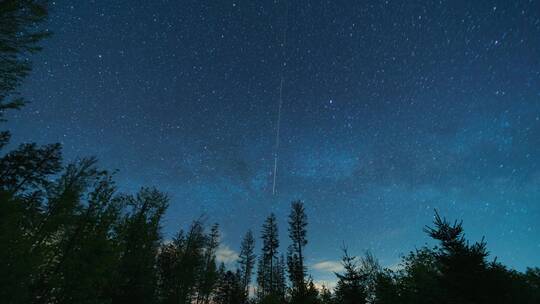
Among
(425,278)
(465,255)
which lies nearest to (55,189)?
(465,255)

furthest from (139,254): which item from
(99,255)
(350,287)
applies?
(350,287)

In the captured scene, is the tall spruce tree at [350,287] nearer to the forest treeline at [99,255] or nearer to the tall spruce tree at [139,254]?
the forest treeline at [99,255]

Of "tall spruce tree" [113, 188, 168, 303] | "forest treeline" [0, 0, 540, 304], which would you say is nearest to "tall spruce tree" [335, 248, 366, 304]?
A: "forest treeline" [0, 0, 540, 304]

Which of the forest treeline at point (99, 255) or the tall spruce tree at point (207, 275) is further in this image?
the tall spruce tree at point (207, 275)

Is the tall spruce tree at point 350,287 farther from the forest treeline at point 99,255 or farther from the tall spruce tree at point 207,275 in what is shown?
the tall spruce tree at point 207,275

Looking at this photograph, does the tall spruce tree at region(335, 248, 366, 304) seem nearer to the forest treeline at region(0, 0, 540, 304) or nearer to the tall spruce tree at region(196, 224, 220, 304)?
the forest treeline at region(0, 0, 540, 304)

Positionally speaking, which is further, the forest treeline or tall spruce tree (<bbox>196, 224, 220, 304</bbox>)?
tall spruce tree (<bbox>196, 224, 220, 304</bbox>)

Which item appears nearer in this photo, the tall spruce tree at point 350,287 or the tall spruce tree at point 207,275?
the tall spruce tree at point 350,287

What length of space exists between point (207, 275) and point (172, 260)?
723 cm

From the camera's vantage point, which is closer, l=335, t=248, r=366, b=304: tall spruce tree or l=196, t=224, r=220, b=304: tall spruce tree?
l=335, t=248, r=366, b=304: tall spruce tree

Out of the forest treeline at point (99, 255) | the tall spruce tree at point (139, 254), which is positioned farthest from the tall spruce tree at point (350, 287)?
the tall spruce tree at point (139, 254)

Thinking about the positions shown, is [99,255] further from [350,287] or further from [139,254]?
[350,287]

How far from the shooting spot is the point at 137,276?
711 inches

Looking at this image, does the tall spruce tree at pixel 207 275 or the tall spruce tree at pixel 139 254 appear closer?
the tall spruce tree at pixel 139 254
